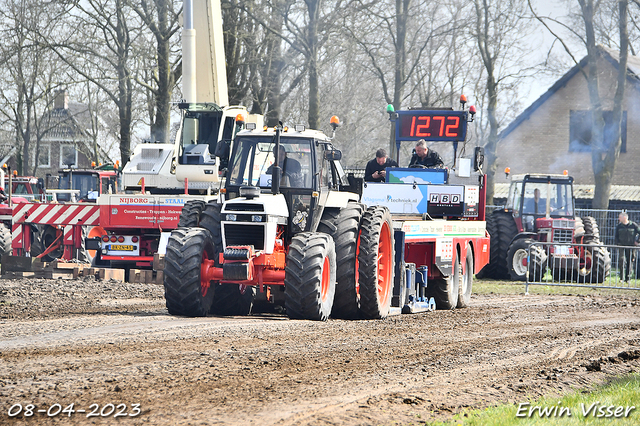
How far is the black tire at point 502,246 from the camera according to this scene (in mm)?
21938

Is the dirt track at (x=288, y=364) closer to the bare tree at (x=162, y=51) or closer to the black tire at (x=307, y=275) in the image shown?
the black tire at (x=307, y=275)

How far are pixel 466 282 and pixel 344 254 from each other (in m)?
5.22

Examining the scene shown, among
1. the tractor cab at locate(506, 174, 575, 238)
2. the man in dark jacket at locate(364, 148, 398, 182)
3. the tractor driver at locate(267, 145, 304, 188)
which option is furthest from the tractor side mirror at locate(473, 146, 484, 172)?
the tractor cab at locate(506, 174, 575, 238)

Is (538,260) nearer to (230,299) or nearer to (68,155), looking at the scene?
(230,299)

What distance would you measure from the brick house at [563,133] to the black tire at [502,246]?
1971 cm

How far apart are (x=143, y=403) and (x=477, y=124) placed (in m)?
43.5

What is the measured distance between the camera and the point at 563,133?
41406mm

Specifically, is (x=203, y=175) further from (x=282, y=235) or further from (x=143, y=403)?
(x=143, y=403)

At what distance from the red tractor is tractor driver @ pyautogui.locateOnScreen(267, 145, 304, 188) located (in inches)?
449

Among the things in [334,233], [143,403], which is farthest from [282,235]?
[143,403]

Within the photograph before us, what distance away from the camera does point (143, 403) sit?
17.5 ft

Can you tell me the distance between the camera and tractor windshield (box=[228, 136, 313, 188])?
410 inches

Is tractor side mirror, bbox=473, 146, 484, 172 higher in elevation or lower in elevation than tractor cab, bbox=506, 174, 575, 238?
higher

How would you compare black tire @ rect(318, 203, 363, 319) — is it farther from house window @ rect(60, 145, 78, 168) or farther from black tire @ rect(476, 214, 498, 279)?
house window @ rect(60, 145, 78, 168)
